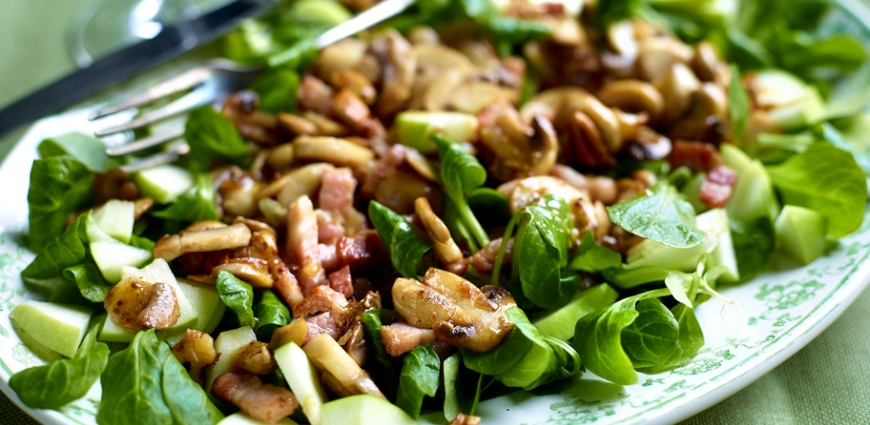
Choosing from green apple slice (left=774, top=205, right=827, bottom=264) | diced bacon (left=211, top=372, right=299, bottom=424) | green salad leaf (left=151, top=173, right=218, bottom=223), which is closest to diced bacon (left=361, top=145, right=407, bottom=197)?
green salad leaf (left=151, top=173, right=218, bottom=223)

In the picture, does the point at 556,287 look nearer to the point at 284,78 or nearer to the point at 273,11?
the point at 284,78

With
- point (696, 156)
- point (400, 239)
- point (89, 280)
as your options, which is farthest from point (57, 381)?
point (696, 156)

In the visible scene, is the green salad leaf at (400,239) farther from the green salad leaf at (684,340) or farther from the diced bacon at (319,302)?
the green salad leaf at (684,340)

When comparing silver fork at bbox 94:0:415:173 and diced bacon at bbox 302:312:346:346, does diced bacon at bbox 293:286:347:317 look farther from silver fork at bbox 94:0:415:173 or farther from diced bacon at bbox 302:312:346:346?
silver fork at bbox 94:0:415:173

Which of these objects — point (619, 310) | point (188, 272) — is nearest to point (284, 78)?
point (188, 272)

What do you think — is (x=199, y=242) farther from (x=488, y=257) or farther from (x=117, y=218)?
(x=488, y=257)

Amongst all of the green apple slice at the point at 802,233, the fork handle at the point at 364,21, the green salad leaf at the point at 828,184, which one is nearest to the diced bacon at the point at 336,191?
the fork handle at the point at 364,21
